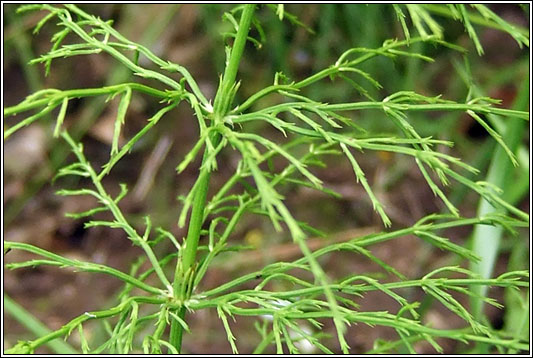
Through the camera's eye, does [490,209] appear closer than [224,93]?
No

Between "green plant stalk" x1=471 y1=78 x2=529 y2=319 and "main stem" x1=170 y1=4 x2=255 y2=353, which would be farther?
"green plant stalk" x1=471 y1=78 x2=529 y2=319

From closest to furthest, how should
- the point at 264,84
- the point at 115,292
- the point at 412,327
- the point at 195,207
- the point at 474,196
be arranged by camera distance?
1. the point at 412,327
2. the point at 195,207
3. the point at 115,292
4. the point at 474,196
5. the point at 264,84

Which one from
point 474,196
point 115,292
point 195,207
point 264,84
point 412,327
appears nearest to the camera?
point 412,327

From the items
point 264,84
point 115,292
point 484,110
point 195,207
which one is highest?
point 484,110

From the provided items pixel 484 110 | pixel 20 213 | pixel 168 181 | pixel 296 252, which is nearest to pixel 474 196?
pixel 296 252

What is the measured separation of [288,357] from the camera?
0.82m

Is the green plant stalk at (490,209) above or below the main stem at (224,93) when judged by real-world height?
below

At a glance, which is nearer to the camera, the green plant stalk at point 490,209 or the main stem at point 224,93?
the main stem at point 224,93

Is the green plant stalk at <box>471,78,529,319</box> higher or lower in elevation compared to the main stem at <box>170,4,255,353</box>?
lower

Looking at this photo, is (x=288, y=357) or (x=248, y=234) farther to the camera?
(x=248, y=234)

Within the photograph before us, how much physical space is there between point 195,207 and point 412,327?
11.5 inches

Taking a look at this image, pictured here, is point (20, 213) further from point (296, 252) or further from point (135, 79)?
point (296, 252)

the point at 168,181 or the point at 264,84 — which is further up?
the point at 264,84

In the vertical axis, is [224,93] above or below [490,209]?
above
